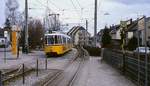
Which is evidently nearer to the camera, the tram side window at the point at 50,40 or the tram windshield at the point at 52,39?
the tram windshield at the point at 52,39

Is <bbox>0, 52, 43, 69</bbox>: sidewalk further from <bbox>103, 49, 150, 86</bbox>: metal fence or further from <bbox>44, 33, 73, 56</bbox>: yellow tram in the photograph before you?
<bbox>103, 49, 150, 86</bbox>: metal fence

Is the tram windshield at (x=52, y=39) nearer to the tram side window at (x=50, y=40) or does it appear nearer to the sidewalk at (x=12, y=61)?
the tram side window at (x=50, y=40)

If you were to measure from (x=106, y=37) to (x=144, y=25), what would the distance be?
3309 inches

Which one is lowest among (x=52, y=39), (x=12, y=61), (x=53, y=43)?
(x=12, y=61)

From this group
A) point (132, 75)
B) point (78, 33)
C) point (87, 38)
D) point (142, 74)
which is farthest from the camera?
point (78, 33)

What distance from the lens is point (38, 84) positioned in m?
21.4

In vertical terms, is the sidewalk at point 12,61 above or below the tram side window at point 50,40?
below

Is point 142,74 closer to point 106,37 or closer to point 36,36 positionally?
point 36,36

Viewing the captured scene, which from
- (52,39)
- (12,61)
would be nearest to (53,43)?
(52,39)

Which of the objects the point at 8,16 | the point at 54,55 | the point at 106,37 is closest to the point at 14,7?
the point at 8,16

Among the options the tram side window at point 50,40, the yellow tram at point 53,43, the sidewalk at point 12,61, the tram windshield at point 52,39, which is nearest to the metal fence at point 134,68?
the sidewalk at point 12,61

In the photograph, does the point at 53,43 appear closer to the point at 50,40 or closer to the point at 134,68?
the point at 50,40

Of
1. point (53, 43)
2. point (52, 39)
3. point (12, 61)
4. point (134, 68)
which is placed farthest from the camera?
point (53, 43)

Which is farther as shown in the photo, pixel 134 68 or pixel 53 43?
pixel 53 43
